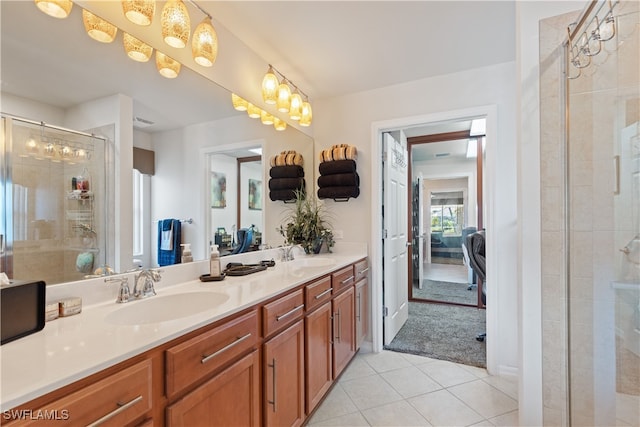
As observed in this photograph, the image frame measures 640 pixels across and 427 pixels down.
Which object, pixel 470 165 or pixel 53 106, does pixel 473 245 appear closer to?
pixel 470 165

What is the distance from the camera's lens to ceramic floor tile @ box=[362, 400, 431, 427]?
1.78 m

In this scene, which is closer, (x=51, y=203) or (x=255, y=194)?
(x=51, y=203)

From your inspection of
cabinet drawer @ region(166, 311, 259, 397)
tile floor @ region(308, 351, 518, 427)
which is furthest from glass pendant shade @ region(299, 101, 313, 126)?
tile floor @ region(308, 351, 518, 427)

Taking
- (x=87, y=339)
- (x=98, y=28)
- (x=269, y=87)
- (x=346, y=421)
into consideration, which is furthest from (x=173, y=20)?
(x=346, y=421)

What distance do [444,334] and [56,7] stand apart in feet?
12.0

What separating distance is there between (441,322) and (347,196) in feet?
6.40

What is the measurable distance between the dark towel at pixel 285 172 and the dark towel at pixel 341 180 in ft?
0.82

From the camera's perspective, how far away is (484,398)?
2027 mm

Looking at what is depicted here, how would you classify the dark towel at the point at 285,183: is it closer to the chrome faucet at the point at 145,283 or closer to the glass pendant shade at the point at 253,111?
the glass pendant shade at the point at 253,111

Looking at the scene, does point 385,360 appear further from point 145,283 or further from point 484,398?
point 145,283

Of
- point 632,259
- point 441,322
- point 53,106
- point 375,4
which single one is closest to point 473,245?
point 441,322

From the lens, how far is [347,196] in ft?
8.86

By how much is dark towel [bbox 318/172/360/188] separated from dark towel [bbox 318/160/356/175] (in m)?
0.04

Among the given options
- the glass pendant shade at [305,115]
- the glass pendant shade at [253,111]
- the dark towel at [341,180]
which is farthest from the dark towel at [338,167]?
the glass pendant shade at [253,111]
